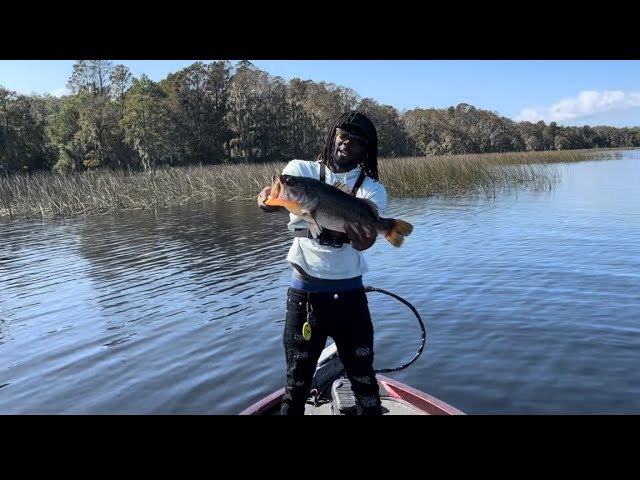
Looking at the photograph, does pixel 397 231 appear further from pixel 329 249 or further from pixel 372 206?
pixel 329 249

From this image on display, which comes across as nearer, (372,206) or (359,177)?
(372,206)

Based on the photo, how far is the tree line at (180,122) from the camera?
4462cm

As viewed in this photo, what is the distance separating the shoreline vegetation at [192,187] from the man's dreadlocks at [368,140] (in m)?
23.5

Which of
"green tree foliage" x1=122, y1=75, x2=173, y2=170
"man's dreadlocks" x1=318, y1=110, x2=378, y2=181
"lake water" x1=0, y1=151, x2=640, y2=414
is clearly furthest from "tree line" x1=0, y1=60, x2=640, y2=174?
"man's dreadlocks" x1=318, y1=110, x2=378, y2=181

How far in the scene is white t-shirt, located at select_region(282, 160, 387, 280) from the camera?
345cm

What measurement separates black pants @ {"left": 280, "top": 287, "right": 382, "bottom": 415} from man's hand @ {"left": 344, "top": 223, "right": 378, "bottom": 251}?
0.38 m

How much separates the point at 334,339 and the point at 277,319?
17.0 ft

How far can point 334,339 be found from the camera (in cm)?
354

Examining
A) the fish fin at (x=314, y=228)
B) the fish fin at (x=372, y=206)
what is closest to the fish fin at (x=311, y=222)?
the fish fin at (x=314, y=228)

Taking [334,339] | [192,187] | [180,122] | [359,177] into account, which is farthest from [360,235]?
[180,122]

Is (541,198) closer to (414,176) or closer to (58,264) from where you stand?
(414,176)

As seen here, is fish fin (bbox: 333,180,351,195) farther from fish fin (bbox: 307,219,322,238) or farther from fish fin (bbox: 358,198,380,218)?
fish fin (bbox: 307,219,322,238)

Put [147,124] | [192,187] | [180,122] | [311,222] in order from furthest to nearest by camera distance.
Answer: [180,122]
[147,124]
[192,187]
[311,222]
